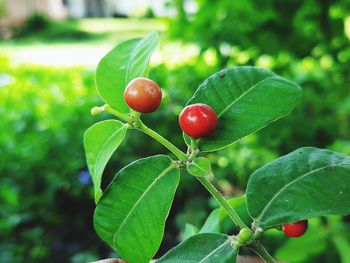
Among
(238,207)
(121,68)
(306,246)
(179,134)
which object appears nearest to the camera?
(121,68)

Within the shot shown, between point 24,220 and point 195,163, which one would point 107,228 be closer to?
point 195,163

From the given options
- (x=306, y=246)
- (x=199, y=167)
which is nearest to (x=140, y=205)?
(x=199, y=167)

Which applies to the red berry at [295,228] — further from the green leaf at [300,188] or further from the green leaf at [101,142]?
the green leaf at [101,142]

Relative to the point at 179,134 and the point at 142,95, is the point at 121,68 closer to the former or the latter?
the point at 142,95

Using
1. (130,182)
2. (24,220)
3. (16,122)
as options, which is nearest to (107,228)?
(130,182)

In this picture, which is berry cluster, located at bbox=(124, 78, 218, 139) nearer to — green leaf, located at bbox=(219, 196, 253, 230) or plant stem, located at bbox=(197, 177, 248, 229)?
plant stem, located at bbox=(197, 177, 248, 229)

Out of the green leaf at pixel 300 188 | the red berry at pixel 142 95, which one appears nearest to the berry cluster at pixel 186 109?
the red berry at pixel 142 95
